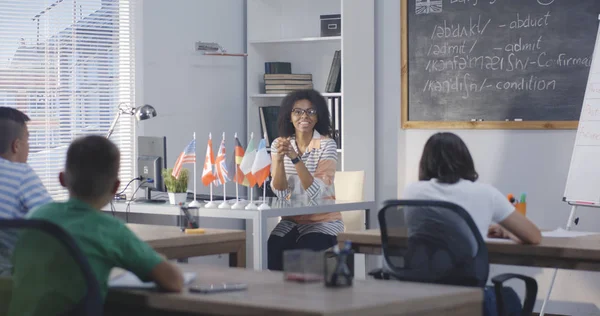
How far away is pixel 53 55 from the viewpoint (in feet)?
19.2

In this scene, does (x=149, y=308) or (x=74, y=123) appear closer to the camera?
(x=149, y=308)

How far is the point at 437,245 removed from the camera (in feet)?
10.3

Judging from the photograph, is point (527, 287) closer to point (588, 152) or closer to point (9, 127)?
point (588, 152)

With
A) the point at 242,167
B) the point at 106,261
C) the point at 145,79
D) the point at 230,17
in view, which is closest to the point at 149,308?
the point at 106,261

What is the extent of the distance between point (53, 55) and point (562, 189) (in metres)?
3.34

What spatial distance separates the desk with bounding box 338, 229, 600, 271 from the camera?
3.37 m

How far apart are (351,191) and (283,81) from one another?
140cm

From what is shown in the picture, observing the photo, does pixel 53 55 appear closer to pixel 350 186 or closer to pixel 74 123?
pixel 74 123

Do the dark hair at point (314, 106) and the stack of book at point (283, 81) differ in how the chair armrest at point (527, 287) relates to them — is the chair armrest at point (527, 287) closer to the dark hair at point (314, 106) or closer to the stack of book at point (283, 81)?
the dark hair at point (314, 106)

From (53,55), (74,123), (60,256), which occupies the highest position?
(53,55)

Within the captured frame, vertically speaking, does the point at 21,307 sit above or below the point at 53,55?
below

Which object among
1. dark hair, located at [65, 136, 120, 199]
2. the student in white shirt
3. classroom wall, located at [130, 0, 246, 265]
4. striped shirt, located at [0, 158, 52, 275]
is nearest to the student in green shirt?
dark hair, located at [65, 136, 120, 199]

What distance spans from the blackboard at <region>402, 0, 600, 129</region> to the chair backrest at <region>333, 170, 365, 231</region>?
0.64m

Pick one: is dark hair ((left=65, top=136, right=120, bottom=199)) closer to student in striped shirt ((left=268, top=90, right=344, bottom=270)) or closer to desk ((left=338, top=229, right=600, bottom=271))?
desk ((left=338, top=229, right=600, bottom=271))
